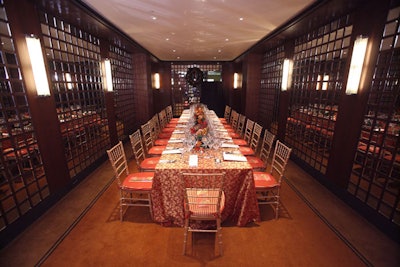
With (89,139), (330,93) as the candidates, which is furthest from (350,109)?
(89,139)

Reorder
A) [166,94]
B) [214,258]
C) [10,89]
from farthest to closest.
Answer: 1. [166,94]
2. [10,89]
3. [214,258]

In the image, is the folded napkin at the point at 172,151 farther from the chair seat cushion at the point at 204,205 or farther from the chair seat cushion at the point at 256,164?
the chair seat cushion at the point at 256,164

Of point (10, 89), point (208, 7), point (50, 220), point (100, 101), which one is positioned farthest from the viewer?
point (100, 101)

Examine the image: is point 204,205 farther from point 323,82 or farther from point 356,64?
point 323,82

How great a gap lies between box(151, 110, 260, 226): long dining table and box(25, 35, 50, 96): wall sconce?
2.01 metres

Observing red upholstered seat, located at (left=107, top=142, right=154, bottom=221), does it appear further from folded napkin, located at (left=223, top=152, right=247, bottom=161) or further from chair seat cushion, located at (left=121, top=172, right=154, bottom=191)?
folded napkin, located at (left=223, top=152, right=247, bottom=161)

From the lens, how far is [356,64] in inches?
110

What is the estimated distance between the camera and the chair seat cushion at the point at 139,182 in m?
2.55

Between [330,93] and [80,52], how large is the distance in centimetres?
504

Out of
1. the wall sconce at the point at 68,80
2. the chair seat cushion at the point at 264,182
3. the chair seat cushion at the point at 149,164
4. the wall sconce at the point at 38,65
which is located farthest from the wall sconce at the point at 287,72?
the wall sconce at the point at 38,65

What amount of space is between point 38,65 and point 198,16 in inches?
108

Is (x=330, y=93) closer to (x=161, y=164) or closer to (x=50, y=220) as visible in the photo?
(x=161, y=164)

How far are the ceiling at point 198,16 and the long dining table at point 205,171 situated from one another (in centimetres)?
249

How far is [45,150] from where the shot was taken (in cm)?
291
